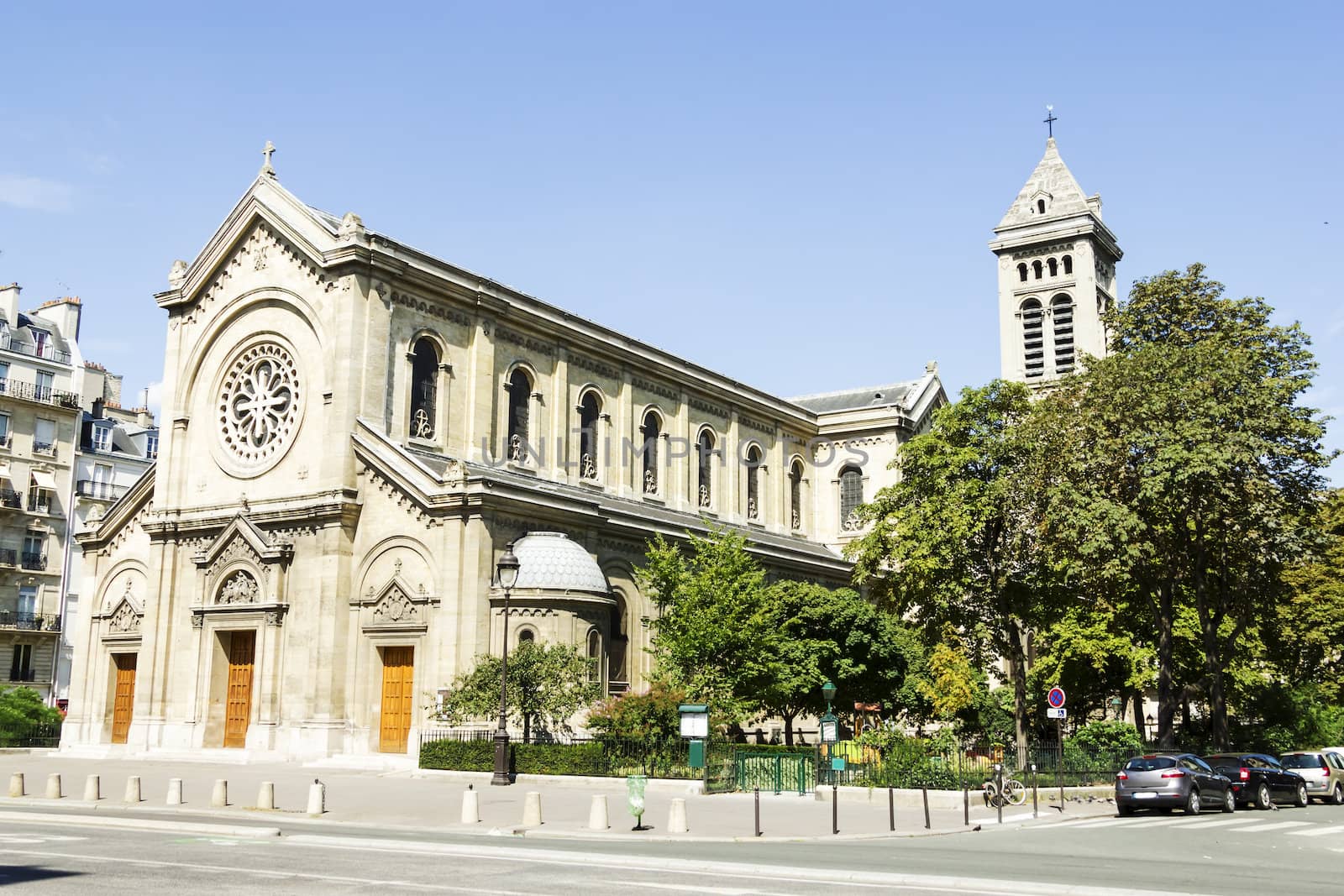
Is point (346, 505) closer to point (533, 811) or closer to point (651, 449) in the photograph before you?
point (651, 449)

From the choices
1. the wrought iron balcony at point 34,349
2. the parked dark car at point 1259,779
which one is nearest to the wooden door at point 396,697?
the parked dark car at point 1259,779

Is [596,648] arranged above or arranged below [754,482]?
below

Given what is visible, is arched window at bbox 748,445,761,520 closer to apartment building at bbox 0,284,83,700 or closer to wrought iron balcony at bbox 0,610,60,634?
apartment building at bbox 0,284,83,700

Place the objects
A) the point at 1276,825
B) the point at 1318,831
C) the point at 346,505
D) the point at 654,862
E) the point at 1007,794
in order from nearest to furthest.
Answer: the point at 654,862
the point at 1318,831
the point at 1276,825
the point at 1007,794
the point at 346,505

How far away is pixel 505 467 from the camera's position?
150 feet

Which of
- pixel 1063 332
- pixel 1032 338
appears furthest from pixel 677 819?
pixel 1032 338

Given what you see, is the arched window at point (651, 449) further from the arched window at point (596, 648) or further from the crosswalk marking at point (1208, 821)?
the crosswalk marking at point (1208, 821)

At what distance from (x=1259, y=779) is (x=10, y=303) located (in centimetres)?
6211

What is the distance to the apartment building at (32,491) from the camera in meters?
61.5

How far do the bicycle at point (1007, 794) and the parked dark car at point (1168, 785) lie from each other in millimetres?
2202

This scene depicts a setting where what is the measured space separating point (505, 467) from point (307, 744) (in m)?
12.0

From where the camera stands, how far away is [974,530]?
138 feet

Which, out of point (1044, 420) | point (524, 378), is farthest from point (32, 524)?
point (1044, 420)

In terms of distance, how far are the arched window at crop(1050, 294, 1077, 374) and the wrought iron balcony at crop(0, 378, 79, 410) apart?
58.9 meters
